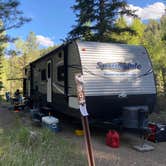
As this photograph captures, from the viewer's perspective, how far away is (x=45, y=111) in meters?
11.4

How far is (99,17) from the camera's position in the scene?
49.7ft

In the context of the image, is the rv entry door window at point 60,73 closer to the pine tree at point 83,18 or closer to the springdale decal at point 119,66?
the springdale decal at point 119,66

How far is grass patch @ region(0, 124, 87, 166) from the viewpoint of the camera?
4.40 metres

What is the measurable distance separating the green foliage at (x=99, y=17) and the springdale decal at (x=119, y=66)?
22.8 ft

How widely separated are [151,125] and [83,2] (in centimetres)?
986

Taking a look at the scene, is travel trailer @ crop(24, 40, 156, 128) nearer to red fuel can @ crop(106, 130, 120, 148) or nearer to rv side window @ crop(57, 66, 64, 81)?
rv side window @ crop(57, 66, 64, 81)

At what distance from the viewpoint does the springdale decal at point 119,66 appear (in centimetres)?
786

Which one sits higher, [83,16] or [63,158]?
[83,16]

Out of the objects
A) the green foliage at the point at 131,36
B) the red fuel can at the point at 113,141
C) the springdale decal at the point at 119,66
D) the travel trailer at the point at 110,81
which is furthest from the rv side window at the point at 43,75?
the green foliage at the point at 131,36

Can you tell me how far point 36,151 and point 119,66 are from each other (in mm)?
3914

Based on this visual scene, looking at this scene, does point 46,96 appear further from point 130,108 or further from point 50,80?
point 130,108

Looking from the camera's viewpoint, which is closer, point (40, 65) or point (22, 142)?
point (22, 142)

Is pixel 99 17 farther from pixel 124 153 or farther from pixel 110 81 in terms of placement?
pixel 124 153

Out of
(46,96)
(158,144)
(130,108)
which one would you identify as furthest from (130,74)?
(46,96)
